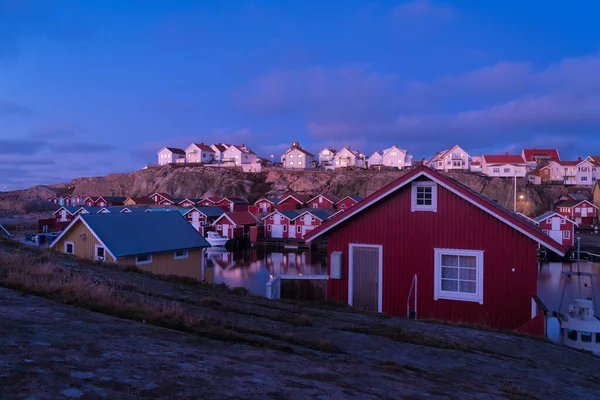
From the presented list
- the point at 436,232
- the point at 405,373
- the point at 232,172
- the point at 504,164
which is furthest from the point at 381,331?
the point at 232,172

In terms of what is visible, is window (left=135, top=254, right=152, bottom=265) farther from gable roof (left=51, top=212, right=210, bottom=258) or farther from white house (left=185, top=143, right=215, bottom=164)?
white house (left=185, top=143, right=215, bottom=164)

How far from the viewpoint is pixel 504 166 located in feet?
328

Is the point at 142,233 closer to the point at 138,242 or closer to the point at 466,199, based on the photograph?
the point at 138,242

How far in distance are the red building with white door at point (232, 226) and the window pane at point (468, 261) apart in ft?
195

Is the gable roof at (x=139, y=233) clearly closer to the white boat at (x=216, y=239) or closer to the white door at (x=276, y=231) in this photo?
the white boat at (x=216, y=239)

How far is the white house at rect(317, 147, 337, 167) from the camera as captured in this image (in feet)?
451

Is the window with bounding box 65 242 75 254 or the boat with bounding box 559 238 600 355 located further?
the window with bounding box 65 242 75 254

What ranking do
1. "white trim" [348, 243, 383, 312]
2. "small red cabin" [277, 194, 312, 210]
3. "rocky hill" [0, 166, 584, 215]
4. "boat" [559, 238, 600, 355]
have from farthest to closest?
1. "rocky hill" [0, 166, 584, 215]
2. "small red cabin" [277, 194, 312, 210]
3. "white trim" [348, 243, 383, 312]
4. "boat" [559, 238, 600, 355]

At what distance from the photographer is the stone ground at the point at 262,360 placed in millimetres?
3713

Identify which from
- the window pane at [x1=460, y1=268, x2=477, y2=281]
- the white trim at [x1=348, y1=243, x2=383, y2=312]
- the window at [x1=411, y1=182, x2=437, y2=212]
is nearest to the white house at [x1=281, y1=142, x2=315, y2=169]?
the white trim at [x1=348, y1=243, x2=383, y2=312]

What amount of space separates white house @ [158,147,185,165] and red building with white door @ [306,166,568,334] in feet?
436

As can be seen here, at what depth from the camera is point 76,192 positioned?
144500 mm

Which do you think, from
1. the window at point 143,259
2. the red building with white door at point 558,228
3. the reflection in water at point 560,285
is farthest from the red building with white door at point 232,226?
the window at point 143,259

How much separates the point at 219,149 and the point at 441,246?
133409mm
